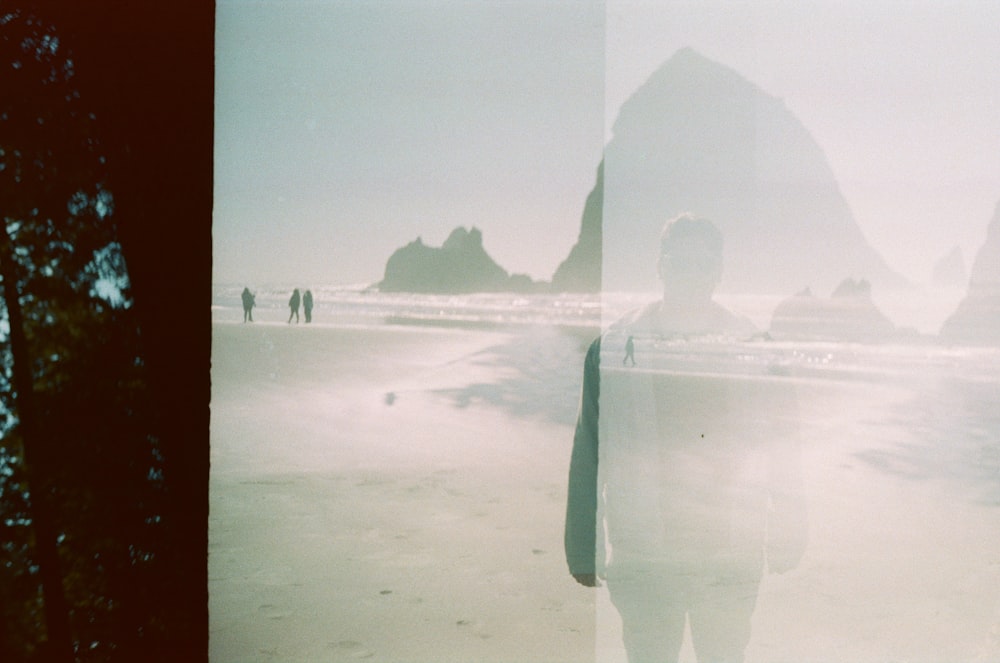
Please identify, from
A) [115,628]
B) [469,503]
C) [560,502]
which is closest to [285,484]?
[469,503]

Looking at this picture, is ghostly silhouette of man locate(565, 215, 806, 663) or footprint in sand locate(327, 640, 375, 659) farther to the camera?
footprint in sand locate(327, 640, 375, 659)

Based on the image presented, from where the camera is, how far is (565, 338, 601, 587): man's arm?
1.45 metres

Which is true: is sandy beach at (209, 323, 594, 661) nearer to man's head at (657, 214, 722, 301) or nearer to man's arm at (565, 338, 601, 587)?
man's arm at (565, 338, 601, 587)

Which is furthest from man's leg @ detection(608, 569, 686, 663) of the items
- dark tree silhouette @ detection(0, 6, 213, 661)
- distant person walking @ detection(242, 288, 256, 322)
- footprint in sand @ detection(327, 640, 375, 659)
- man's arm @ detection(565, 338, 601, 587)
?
distant person walking @ detection(242, 288, 256, 322)

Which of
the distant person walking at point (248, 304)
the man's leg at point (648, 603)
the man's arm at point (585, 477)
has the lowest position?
the man's leg at point (648, 603)

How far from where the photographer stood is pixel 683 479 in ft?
17.1

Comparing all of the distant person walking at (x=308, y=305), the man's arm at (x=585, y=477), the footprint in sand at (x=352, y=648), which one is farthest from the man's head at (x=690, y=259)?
the distant person walking at (x=308, y=305)

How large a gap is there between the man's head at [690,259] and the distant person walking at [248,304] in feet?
9.56

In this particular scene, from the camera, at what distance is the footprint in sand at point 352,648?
8.00 ft

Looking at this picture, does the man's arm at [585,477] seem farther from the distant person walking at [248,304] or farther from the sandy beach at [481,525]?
the distant person walking at [248,304]

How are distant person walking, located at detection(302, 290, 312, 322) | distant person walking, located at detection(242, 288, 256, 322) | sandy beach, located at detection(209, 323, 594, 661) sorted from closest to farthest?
1. sandy beach, located at detection(209, 323, 594, 661)
2. distant person walking, located at detection(242, 288, 256, 322)
3. distant person walking, located at detection(302, 290, 312, 322)

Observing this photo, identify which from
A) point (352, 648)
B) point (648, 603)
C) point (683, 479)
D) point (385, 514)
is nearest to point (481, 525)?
point (385, 514)

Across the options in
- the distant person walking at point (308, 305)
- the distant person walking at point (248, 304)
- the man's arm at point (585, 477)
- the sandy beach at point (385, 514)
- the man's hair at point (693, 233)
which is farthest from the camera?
the distant person walking at point (308, 305)

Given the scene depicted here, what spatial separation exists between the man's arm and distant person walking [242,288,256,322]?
3143 millimetres
